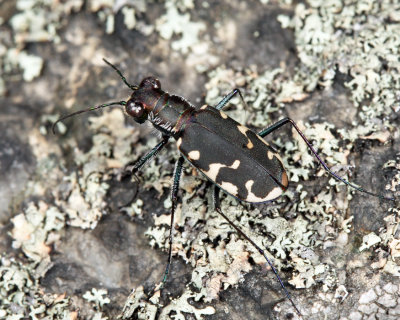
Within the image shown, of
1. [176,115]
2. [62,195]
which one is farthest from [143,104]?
[62,195]

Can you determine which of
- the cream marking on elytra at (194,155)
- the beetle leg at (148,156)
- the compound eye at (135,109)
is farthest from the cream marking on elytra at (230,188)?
the compound eye at (135,109)

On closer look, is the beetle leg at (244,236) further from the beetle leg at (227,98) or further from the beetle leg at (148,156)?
the beetle leg at (227,98)

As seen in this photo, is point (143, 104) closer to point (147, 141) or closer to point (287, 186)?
point (147, 141)

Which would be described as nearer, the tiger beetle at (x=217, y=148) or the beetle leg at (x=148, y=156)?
the tiger beetle at (x=217, y=148)

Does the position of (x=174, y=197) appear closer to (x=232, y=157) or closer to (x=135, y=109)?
(x=232, y=157)

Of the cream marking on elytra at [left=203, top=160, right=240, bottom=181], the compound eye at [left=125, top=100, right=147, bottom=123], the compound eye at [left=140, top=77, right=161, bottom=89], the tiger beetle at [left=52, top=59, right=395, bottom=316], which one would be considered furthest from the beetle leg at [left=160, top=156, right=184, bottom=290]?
the compound eye at [left=140, top=77, right=161, bottom=89]

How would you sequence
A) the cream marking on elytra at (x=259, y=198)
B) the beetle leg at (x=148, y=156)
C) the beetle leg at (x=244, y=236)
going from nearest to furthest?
the beetle leg at (x=244, y=236) → the cream marking on elytra at (x=259, y=198) → the beetle leg at (x=148, y=156)

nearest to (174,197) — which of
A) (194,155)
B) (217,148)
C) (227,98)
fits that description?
(194,155)

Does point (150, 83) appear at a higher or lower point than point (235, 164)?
higher
